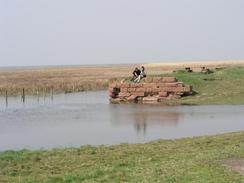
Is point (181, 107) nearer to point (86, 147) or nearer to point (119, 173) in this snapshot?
point (86, 147)

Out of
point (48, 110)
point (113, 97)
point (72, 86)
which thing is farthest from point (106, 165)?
point (72, 86)

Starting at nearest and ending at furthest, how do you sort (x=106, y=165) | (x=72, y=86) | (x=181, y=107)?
(x=106, y=165), (x=181, y=107), (x=72, y=86)

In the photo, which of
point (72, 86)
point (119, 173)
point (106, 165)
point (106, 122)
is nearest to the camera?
point (119, 173)

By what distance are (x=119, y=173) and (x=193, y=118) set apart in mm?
18200

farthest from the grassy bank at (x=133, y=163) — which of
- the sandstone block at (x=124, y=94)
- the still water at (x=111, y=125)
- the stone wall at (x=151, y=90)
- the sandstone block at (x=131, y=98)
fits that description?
the sandstone block at (x=124, y=94)

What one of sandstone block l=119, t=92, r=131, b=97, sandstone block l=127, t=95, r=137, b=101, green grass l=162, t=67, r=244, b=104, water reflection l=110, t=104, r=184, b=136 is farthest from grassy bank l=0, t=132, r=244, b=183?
sandstone block l=119, t=92, r=131, b=97

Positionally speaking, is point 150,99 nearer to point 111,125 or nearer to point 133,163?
point 111,125

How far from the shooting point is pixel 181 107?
3881cm

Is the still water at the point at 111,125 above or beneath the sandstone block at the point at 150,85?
beneath

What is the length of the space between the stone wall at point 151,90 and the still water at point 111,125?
14.3 ft

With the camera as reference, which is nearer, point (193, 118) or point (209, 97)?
point (193, 118)

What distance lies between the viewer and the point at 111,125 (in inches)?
1137

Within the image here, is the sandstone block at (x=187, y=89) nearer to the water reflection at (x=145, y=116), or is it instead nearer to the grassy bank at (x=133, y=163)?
the water reflection at (x=145, y=116)

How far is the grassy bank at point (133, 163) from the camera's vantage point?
12.7m
